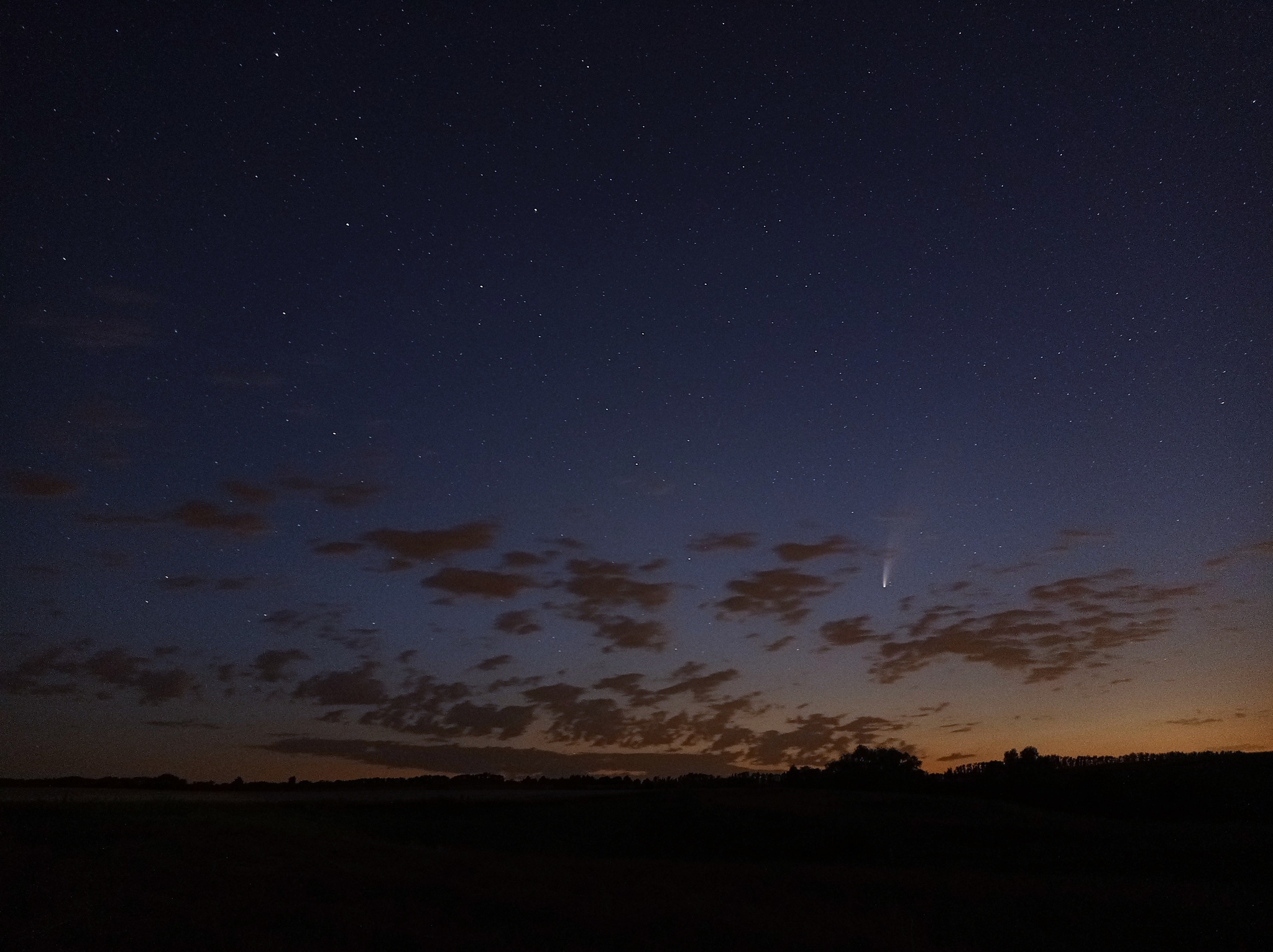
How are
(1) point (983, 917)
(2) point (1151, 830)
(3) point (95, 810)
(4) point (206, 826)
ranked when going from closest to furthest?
(1) point (983, 917) → (4) point (206, 826) → (2) point (1151, 830) → (3) point (95, 810)

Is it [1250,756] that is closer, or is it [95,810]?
[95,810]

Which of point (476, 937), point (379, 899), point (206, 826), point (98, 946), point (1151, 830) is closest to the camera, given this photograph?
point (98, 946)

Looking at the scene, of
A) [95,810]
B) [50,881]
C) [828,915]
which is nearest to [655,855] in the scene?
[828,915]

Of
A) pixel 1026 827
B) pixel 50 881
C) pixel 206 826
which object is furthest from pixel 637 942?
pixel 1026 827

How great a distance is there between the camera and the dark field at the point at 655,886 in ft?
65.0

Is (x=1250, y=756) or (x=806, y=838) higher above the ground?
(x=1250, y=756)

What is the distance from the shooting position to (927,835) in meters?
40.0

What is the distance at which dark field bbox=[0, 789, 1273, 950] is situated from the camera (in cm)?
1981

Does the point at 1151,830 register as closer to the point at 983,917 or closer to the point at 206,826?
the point at 983,917

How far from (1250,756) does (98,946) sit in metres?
120

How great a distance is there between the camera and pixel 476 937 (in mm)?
19781

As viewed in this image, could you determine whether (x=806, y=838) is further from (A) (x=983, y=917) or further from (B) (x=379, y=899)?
(B) (x=379, y=899)

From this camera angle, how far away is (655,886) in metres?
25.9

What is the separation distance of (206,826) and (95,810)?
1044 cm
